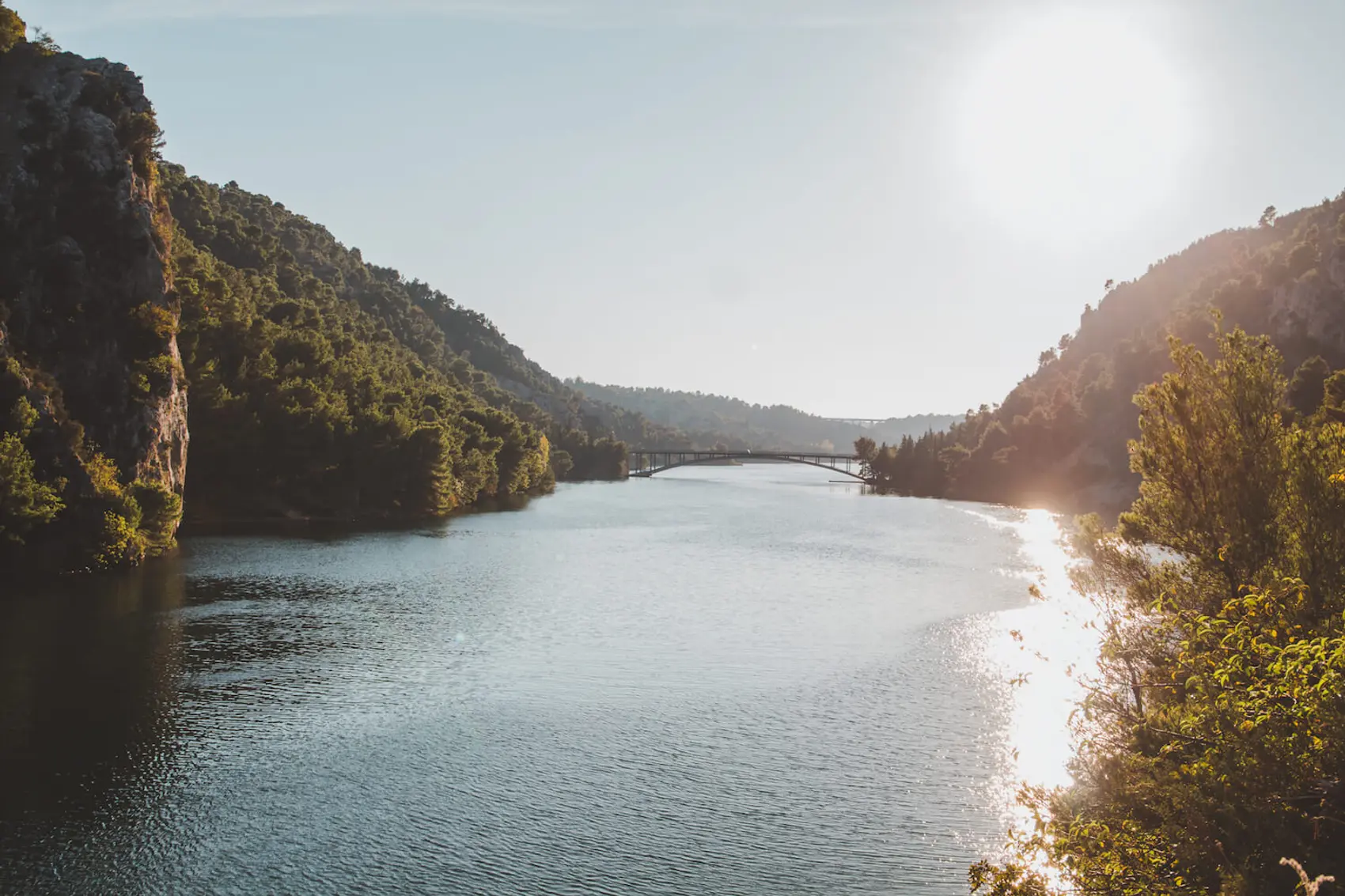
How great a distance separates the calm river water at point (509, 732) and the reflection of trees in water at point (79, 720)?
0.39 feet

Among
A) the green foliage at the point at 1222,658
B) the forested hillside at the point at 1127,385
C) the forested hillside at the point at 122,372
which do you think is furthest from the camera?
the forested hillside at the point at 1127,385

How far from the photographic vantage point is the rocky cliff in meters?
52.4

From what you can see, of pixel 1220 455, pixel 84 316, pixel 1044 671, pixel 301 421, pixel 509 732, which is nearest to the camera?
pixel 1220 455

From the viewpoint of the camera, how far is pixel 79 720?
1157 inches

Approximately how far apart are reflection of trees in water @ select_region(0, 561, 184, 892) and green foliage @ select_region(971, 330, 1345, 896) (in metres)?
19.8

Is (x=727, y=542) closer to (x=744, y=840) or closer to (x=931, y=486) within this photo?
(x=744, y=840)

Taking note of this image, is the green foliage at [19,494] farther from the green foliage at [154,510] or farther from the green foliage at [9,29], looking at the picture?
the green foliage at [9,29]

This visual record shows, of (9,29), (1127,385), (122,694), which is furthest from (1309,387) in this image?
(9,29)

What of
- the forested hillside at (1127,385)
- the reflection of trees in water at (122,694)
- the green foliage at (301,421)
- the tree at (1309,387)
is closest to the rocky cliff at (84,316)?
the green foliage at (301,421)

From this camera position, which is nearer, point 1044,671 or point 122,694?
point 122,694

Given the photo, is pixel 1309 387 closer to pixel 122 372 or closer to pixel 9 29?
pixel 122 372

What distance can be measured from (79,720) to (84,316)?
1525 inches

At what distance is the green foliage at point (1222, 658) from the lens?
45.0ft

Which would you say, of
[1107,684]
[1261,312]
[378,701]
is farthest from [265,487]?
[1261,312]
